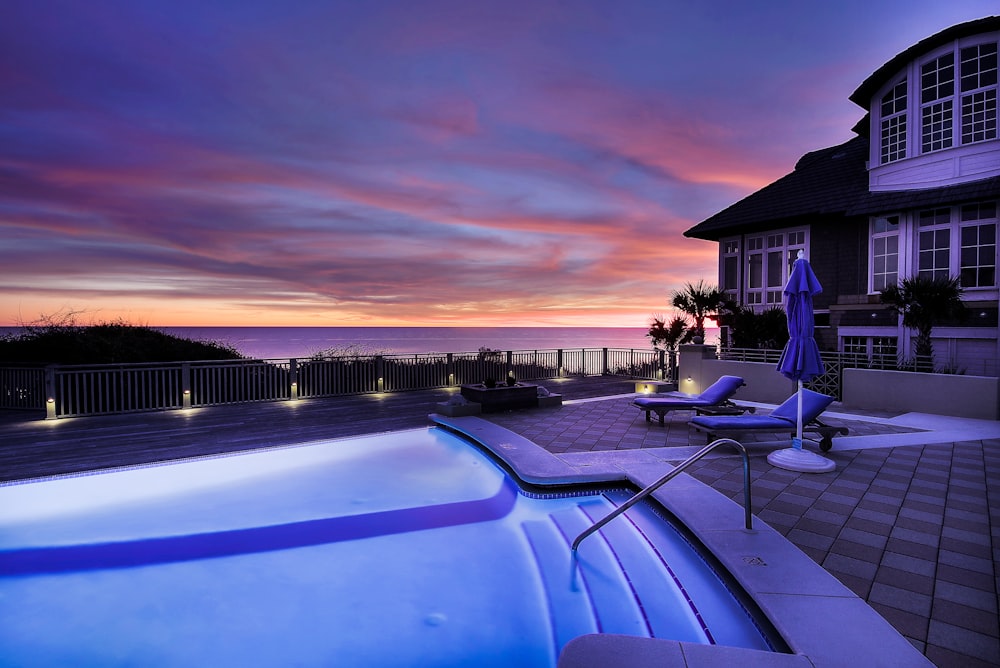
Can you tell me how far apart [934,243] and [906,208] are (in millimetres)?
1199

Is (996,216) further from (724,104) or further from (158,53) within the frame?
(158,53)

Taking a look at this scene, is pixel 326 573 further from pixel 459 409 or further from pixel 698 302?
pixel 698 302

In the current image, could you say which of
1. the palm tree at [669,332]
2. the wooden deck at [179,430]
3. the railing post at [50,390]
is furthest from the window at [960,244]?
the railing post at [50,390]

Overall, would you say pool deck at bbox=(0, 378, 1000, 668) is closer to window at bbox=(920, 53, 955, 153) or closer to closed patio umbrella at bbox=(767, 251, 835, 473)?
closed patio umbrella at bbox=(767, 251, 835, 473)

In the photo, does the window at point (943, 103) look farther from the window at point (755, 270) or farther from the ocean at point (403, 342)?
the ocean at point (403, 342)

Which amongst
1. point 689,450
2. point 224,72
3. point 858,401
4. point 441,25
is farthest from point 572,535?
point 224,72

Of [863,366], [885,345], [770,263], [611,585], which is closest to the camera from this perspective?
[611,585]

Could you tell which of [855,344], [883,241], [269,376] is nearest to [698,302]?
[855,344]

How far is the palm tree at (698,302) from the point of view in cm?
1405

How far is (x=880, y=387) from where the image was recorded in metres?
9.90

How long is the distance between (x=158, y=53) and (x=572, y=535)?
11.1 m

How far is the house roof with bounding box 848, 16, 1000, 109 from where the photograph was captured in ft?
34.1

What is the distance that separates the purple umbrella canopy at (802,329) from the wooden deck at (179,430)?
6.25m

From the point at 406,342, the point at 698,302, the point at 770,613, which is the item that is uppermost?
the point at 698,302
